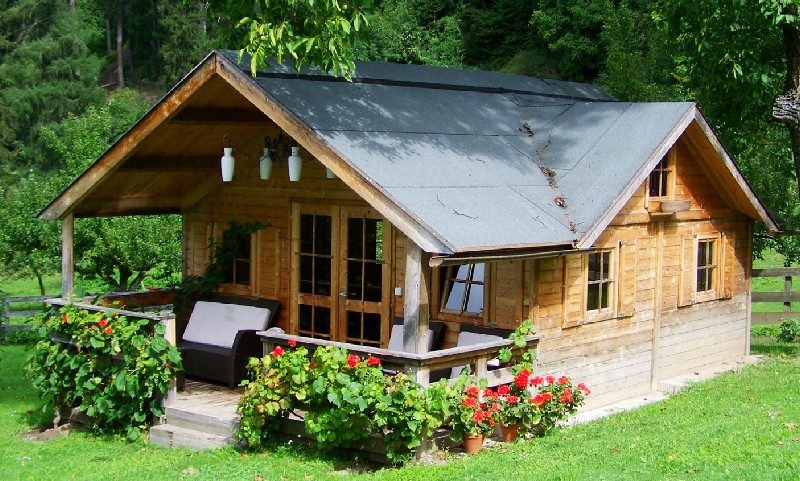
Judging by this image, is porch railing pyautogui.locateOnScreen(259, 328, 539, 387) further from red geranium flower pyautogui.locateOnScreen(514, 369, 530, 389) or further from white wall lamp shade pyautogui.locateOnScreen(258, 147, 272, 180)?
white wall lamp shade pyautogui.locateOnScreen(258, 147, 272, 180)

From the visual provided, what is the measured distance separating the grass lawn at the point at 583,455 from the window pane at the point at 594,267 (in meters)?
1.69

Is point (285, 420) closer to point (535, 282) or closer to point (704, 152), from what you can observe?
point (535, 282)

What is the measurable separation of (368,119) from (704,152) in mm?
5176

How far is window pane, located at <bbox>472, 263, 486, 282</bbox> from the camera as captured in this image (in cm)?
1194

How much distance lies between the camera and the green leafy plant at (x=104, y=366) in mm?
11328

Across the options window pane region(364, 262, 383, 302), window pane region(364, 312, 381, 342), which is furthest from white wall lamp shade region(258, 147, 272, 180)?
window pane region(364, 312, 381, 342)

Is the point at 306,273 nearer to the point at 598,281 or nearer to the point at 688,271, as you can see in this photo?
the point at 598,281

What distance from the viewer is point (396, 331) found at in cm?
1180

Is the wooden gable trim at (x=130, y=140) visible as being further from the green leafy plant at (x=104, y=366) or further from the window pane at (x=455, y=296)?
the window pane at (x=455, y=296)

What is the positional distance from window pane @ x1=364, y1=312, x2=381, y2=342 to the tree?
309 centimetres

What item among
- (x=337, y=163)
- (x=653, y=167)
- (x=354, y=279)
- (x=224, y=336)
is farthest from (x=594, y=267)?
(x=224, y=336)

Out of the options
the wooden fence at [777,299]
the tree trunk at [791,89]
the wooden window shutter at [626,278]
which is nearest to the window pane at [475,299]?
the wooden window shutter at [626,278]

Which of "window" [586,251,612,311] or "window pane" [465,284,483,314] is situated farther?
"window" [586,251,612,311]

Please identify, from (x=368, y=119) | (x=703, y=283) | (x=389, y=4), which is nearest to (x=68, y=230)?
(x=368, y=119)
